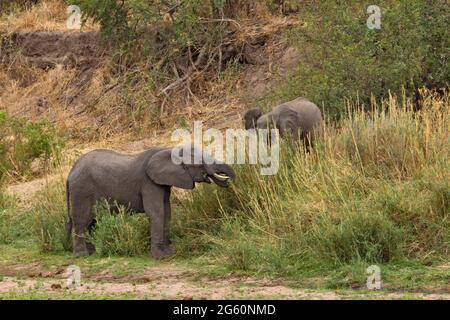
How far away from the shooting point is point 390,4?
18.1 m

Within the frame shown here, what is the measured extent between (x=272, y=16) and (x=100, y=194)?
10358 millimetres

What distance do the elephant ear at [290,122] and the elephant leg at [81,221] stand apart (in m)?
2.83

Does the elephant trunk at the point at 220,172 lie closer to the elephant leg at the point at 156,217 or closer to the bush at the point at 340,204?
the bush at the point at 340,204

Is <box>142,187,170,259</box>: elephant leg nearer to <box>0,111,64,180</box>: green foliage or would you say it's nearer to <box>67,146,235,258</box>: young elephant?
<box>67,146,235,258</box>: young elephant

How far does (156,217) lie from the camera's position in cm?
1358

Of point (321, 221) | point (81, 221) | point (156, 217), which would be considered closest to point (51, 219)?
point (81, 221)

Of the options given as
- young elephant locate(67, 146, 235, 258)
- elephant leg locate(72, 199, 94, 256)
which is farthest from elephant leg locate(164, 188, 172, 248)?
elephant leg locate(72, 199, 94, 256)

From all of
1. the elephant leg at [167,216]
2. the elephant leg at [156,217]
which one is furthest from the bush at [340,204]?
the elephant leg at [156,217]

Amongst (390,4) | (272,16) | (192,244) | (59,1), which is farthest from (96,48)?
(192,244)

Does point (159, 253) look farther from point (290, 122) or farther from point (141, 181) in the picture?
point (290, 122)

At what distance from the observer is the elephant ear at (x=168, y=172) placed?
44.7 feet

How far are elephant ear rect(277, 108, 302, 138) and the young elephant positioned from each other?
185 cm

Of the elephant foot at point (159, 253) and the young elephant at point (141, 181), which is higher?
the young elephant at point (141, 181)

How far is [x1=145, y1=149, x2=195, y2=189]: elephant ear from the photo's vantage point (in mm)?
13617
